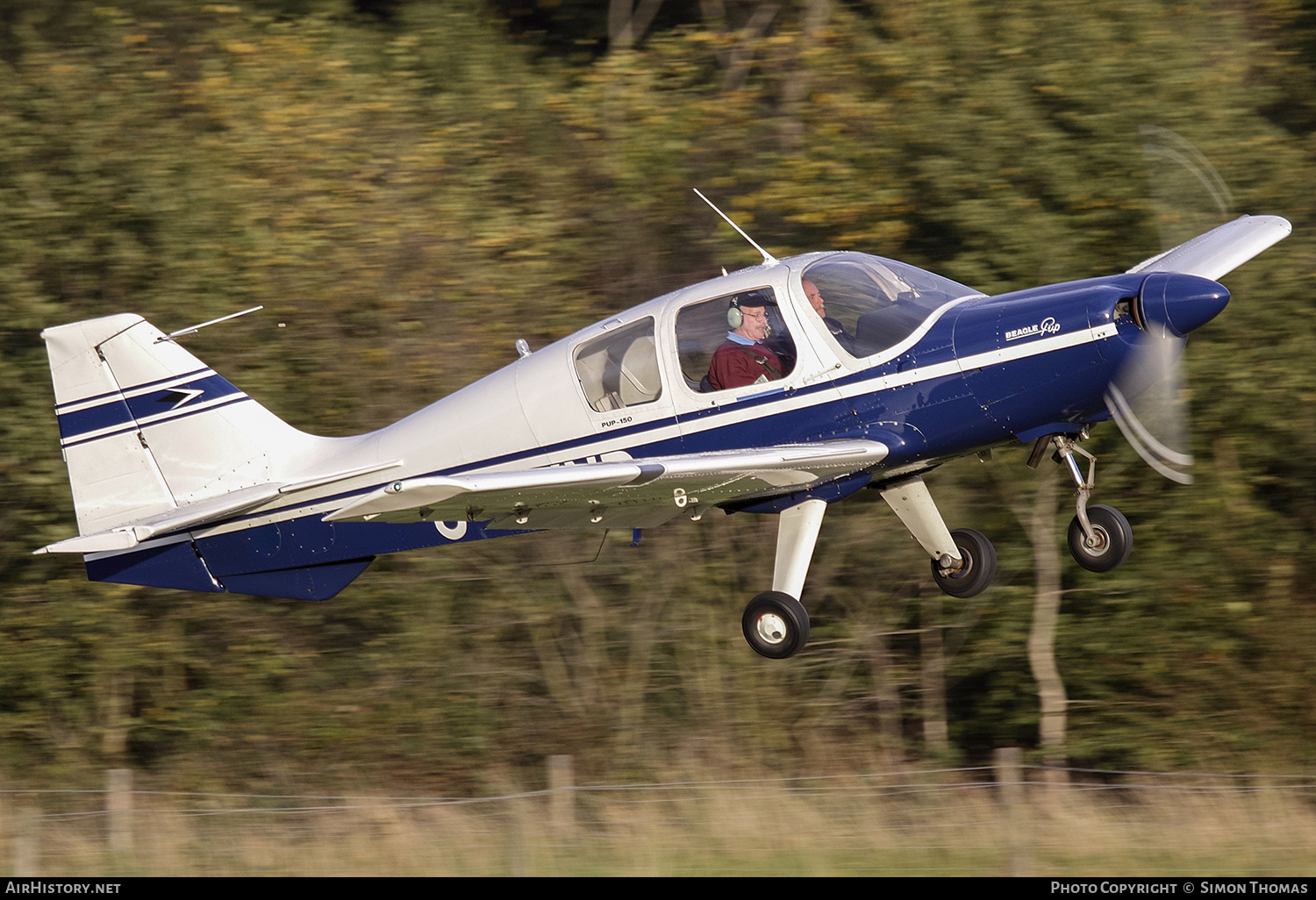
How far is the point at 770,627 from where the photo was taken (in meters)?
7.75

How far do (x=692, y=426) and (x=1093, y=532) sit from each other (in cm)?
237

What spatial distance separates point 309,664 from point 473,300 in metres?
4.17

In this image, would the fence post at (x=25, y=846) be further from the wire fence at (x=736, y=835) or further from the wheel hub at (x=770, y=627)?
the wheel hub at (x=770, y=627)

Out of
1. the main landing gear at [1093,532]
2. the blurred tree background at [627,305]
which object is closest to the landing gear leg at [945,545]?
the main landing gear at [1093,532]

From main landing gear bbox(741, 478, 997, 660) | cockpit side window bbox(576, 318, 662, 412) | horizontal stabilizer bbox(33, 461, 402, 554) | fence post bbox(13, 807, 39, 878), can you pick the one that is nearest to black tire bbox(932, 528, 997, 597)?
main landing gear bbox(741, 478, 997, 660)

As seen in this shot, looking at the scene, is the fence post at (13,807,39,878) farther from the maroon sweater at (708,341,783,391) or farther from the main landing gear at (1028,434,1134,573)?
the main landing gear at (1028,434,1134,573)

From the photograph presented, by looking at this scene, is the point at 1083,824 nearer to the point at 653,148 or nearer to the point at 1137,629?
the point at 1137,629

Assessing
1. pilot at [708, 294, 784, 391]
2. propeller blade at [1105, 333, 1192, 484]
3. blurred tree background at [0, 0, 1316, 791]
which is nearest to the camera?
propeller blade at [1105, 333, 1192, 484]

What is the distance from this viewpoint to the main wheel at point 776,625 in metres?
7.68

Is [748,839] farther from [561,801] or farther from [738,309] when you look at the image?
[738,309]

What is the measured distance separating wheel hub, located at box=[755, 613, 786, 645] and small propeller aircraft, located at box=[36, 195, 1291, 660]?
0.04ft

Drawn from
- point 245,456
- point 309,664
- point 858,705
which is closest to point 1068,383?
point 245,456

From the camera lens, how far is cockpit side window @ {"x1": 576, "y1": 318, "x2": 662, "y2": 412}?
7.80m

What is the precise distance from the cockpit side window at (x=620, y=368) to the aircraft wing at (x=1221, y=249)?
283 centimetres
